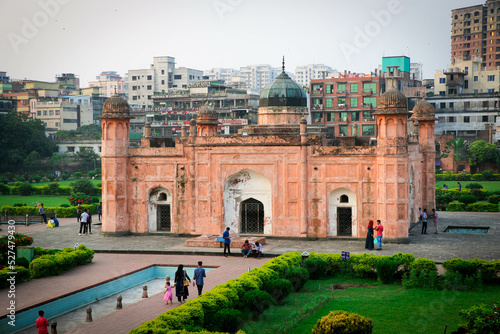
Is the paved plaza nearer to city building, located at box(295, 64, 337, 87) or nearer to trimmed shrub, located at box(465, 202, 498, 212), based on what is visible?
trimmed shrub, located at box(465, 202, 498, 212)

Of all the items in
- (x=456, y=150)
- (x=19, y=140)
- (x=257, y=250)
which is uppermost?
(x=19, y=140)

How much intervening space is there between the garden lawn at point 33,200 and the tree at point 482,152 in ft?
135

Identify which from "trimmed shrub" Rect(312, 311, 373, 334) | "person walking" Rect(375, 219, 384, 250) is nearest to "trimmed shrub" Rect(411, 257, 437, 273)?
"person walking" Rect(375, 219, 384, 250)

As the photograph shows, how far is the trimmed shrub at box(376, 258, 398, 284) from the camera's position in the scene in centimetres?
1988

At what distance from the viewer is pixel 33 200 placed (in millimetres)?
50000

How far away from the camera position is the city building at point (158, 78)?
324 feet

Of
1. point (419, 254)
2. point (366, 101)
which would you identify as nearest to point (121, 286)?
point (419, 254)

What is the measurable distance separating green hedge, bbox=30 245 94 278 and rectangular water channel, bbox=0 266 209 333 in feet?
7.91

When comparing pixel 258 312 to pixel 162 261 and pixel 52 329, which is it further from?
pixel 162 261

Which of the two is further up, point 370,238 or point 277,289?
point 370,238

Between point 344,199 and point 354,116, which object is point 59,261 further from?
point 354,116

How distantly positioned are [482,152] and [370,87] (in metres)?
15.2

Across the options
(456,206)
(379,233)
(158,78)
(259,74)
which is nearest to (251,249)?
(379,233)

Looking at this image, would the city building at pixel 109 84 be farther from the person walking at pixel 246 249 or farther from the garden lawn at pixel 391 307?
the garden lawn at pixel 391 307
